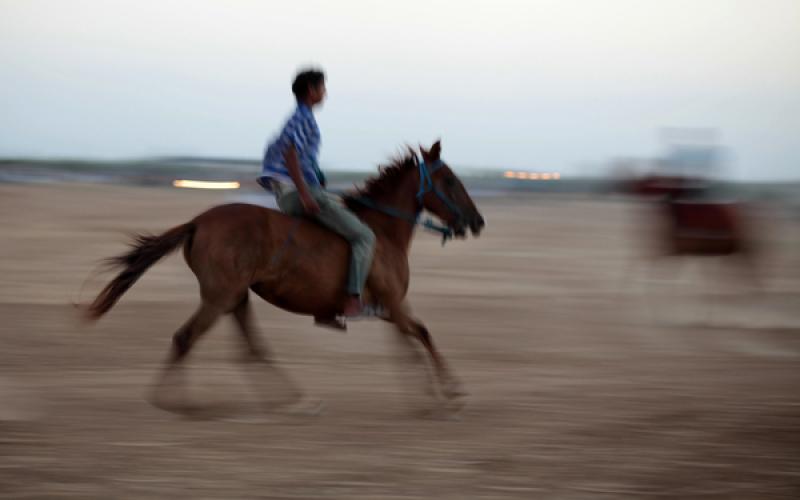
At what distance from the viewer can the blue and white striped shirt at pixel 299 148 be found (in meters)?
7.16

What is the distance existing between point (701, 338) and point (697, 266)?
7.34m

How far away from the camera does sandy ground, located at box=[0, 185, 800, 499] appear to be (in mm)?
5785

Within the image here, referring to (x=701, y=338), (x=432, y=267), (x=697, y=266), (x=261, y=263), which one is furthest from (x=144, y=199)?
(x=261, y=263)

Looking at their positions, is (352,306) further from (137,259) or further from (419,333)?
(137,259)

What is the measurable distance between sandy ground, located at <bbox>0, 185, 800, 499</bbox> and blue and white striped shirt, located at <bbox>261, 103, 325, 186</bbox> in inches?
68.2

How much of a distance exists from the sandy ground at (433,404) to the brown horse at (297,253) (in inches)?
28.3

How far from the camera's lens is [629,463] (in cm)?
618

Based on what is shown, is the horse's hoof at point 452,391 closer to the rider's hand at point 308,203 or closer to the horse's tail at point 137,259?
the rider's hand at point 308,203

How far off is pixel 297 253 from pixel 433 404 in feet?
5.30

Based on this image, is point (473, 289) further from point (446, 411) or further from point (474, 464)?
point (474, 464)

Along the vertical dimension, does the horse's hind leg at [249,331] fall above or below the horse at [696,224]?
below

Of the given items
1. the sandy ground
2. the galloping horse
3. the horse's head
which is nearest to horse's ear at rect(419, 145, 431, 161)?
the horse's head

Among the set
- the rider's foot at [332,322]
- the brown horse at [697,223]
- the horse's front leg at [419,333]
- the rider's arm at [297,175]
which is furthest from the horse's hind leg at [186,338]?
the brown horse at [697,223]

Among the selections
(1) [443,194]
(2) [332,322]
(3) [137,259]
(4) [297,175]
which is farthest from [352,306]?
(3) [137,259]
